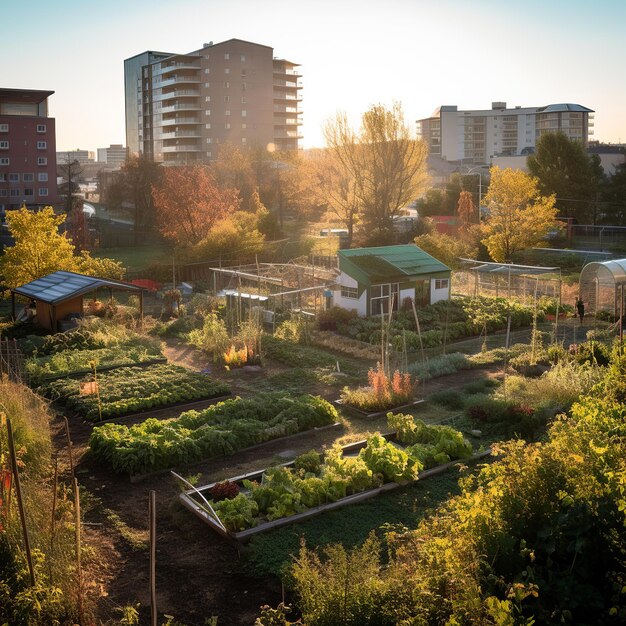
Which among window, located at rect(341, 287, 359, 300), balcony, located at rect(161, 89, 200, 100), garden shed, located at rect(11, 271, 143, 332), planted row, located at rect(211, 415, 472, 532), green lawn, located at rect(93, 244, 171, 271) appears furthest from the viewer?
balcony, located at rect(161, 89, 200, 100)

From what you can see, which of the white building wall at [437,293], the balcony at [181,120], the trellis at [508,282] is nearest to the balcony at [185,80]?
the balcony at [181,120]

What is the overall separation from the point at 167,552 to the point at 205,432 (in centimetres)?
378

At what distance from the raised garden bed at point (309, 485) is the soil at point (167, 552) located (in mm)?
333

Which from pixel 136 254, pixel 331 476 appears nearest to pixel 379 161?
pixel 136 254

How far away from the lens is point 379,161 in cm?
4503

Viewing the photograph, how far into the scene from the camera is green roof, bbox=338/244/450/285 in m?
24.6

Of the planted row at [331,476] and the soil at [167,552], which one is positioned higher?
the planted row at [331,476]

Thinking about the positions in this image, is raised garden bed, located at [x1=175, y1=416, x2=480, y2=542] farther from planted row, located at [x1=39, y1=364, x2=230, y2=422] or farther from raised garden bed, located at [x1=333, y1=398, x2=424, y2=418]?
planted row, located at [x1=39, y1=364, x2=230, y2=422]

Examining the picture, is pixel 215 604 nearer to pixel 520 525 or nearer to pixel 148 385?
pixel 520 525

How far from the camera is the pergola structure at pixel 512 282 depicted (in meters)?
28.2

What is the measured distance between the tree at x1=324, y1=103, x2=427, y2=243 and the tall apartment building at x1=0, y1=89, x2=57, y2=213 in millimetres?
25018

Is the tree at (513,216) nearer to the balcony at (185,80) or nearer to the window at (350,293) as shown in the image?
the window at (350,293)

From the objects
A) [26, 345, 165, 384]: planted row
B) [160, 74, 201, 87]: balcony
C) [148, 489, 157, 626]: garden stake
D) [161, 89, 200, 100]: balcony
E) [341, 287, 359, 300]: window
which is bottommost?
[26, 345, 165, 384]: planted row

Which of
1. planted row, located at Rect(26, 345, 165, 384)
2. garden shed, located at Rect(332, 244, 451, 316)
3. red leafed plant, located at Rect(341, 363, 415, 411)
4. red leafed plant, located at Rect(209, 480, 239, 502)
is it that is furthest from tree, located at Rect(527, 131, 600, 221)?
red leafed plant, located at Rect(209, 480, 239, 502)
